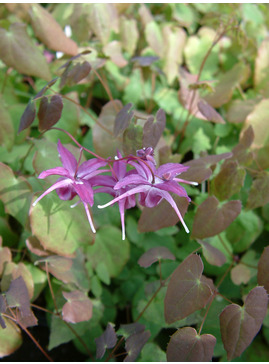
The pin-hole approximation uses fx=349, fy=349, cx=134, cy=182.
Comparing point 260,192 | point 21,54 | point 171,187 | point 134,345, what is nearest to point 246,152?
point 260,192

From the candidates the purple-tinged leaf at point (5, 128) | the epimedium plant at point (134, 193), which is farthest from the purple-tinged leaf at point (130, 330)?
the purple-tinged leaf at point (5, 128)

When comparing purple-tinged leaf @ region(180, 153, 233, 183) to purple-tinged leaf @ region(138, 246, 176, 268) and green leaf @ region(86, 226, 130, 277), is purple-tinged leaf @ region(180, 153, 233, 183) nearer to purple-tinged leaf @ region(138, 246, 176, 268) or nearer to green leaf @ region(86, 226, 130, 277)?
purple-tinged leaf @ region(138, 246, 176, 268)

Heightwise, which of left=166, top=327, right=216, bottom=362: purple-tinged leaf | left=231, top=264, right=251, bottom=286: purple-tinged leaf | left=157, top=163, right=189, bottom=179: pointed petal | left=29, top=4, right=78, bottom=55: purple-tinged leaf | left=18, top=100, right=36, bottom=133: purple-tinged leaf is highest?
left=29, top=4, right=78, bottom=55: purple-tinged leaf

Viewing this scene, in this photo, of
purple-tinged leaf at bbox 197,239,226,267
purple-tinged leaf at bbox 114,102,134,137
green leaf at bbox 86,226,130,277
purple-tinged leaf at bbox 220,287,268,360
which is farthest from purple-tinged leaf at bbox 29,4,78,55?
purple-tinged leaf at bbox 220,287,268,360

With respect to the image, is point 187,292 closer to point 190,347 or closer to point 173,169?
point 190,347

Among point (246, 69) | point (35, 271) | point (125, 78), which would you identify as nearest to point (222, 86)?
point (246, 69)

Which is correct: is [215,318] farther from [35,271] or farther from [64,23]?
[64,23]
